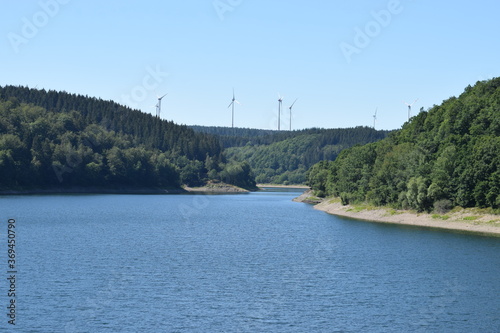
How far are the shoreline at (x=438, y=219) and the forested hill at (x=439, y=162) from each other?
2176mm

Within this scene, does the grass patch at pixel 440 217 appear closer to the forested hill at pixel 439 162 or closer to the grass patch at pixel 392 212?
the forested hill at pixel 439 162

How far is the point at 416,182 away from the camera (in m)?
117

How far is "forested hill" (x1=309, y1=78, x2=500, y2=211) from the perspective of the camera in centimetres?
10675

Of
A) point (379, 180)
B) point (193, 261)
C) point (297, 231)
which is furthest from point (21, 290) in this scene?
point (379, 180)

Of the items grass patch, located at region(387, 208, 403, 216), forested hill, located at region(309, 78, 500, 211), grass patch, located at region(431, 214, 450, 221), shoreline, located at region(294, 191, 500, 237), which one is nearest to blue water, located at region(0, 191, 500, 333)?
shoreline, located at region(294, 191, 500, 237)

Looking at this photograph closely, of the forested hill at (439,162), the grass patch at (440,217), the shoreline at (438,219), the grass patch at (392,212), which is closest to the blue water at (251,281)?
the shoreline at (438,219)

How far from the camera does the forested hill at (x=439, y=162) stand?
107 m

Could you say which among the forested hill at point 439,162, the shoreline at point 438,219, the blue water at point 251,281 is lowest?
the blue water at point 251,281

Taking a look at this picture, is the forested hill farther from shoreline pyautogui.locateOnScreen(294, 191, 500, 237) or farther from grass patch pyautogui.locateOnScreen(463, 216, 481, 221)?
grass patch pyautogui.locateOnScreen(463, 216, 481, 221)

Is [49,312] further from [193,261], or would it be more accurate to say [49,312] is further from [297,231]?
[297,231]

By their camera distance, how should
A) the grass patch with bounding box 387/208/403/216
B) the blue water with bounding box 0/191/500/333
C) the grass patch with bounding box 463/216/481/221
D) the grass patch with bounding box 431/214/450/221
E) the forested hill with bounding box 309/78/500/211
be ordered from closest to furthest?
the blue water with bounding box 0/191/500/333, the grass patch with bounding box 463/216/481/221, the forested hill with bounding box 309/78/500/211, the grass patch with bounding box 431/214/450/221, the grass patch with bounding box 387/208/403/216

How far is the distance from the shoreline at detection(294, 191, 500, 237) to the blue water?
18.6ft

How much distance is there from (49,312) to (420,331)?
81.4ft

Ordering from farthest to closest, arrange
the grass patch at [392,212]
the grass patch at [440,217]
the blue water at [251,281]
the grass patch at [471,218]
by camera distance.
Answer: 1. the grass patch at [392,212]
2. the grass patch at [440,217]
3. the grass patch at [471,218]
4. the blue water at [251,281]
